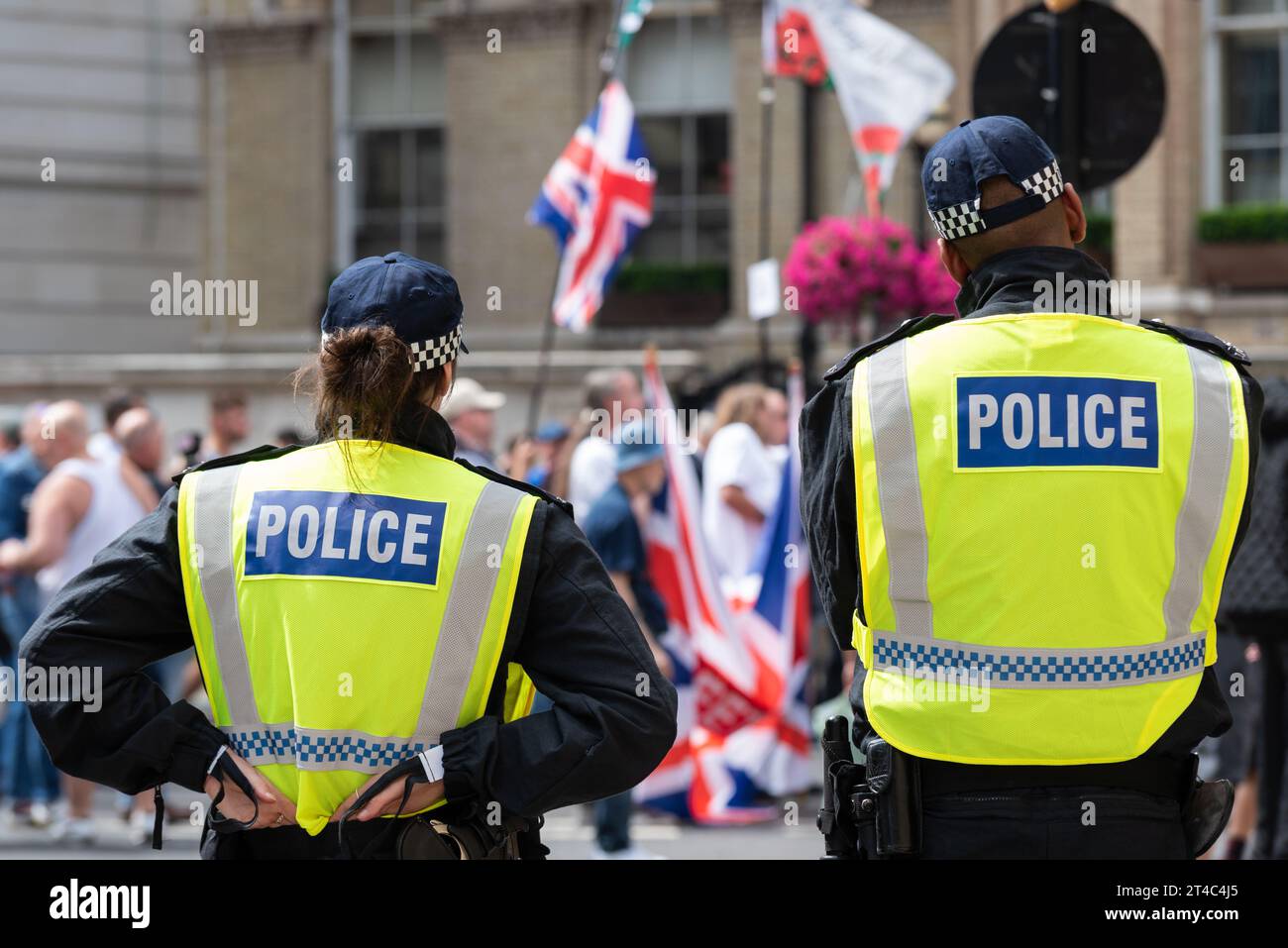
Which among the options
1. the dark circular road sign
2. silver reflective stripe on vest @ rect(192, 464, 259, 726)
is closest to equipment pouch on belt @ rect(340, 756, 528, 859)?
silver reflective stripe on vest @ rect(192, 464, 259, 726)

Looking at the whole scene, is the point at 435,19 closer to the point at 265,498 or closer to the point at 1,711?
the point at 1,711

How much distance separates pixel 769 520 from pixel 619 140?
3.77 meters

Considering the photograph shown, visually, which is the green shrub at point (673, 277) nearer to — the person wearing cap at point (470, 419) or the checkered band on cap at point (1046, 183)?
the person wearing cap at point (470, 419)

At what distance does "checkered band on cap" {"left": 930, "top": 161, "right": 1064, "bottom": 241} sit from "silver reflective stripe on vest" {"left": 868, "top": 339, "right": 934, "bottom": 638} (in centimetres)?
39

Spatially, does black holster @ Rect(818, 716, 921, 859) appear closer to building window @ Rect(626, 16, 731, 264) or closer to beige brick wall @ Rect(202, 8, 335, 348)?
building window @ Rect(626, 16, 731, 264)

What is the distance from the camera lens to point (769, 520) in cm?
1013

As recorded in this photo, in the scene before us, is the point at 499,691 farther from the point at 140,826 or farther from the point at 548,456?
the point at 548,456

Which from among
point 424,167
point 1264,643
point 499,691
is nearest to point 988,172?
point 499,691

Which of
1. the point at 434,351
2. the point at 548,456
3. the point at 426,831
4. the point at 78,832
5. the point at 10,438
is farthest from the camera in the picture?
the point at 10,438

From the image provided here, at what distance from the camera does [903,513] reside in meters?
3.28

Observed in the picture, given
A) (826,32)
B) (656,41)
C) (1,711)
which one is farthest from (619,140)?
(656,41)

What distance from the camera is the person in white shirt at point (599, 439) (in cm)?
962

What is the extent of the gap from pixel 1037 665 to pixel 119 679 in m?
1.58

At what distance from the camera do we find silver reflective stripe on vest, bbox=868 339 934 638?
10.7 feet
